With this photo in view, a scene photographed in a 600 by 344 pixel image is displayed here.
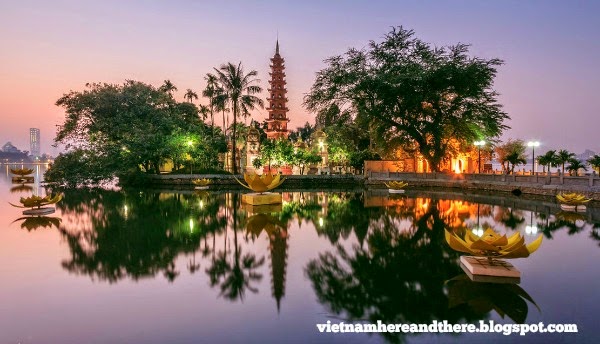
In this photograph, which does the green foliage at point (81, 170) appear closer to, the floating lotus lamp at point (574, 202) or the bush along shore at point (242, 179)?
the bush along shore at point (242, 179)

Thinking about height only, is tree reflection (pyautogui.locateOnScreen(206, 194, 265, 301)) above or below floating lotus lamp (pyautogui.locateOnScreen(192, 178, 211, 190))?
below

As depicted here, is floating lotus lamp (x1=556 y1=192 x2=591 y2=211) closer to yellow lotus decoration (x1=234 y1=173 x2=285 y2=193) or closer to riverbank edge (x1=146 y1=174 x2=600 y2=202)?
riverbank edge (x1=146 y1=174 x2=600 y2=202)

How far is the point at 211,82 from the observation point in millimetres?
53312

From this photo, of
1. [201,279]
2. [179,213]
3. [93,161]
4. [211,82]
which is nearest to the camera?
[201,279]

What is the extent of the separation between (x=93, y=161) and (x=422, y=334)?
1587 inches

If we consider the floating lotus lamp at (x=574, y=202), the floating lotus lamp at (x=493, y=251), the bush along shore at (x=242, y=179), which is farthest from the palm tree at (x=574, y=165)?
the floating lotus lamp at (x=493, y=251)

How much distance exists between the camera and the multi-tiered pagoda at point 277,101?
63.1 m

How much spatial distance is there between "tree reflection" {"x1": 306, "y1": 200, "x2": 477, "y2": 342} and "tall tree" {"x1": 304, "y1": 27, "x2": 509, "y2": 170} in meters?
25.9

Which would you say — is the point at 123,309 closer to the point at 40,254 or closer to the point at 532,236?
the point at 40,254

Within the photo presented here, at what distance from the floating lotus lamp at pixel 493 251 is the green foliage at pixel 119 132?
111 feet

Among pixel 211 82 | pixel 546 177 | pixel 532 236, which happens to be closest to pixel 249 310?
pixel 532 236

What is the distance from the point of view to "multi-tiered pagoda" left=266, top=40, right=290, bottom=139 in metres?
63.1

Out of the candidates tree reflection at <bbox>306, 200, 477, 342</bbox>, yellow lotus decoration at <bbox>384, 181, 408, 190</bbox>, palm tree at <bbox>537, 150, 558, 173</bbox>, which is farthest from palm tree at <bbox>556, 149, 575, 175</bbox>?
tree reflection at <bbox>306, 200, 477, 342</bbox>

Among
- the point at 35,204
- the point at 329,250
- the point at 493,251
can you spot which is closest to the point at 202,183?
the point at 35,204
